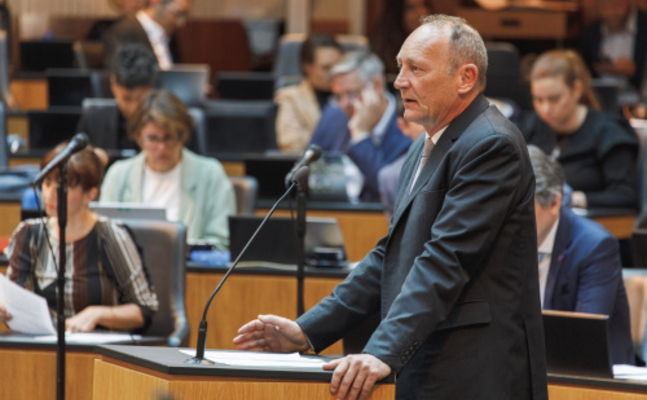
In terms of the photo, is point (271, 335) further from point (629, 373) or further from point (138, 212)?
point (138, 212)

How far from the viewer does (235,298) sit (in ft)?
14.1

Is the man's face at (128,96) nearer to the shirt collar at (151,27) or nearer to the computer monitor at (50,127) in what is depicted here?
the computer monitor at (50,127)

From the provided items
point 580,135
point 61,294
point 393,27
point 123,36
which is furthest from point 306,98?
point 61,294

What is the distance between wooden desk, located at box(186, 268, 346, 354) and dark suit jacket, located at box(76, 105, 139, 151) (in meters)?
1.83

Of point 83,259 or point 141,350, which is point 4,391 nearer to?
point 83,259

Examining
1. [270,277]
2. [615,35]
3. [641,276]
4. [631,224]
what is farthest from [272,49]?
[641,276]

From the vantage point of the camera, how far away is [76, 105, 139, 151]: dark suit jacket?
5.96 m

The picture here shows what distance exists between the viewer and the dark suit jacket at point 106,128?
5965 millimetres

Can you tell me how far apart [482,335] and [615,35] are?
739 cm

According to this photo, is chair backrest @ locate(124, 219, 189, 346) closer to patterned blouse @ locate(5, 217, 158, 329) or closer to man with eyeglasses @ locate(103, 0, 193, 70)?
patterned blouse @ locate(5, 217, 158, 329)

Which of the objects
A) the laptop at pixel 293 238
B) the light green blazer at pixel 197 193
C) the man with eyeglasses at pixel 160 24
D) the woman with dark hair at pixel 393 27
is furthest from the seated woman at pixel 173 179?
the woman with dark hair at pixel 393 27

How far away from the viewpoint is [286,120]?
281 inches

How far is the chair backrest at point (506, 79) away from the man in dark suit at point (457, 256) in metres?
5.12

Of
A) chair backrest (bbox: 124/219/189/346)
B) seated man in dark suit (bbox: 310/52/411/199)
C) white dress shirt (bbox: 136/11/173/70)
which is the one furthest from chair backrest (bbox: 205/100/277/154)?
chair backrest (bbox: 124/219/189/346)
